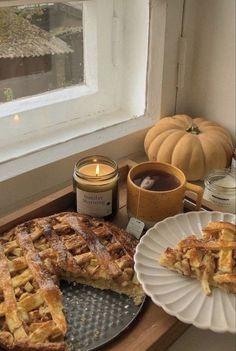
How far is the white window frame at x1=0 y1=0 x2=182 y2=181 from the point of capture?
78 centimetres

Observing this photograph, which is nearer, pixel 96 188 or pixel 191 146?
pixel 96 188

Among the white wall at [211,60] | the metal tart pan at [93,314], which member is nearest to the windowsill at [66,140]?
the white wall at [211,60]

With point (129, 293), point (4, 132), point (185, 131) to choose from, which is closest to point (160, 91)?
point (185, 131)

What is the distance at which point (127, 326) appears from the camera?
0.55m

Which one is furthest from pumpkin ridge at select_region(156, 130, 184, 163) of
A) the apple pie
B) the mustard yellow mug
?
the apple pie

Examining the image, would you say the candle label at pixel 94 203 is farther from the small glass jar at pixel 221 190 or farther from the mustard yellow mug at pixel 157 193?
the small glass jar at pixel 221 190

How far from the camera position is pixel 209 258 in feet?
1.88

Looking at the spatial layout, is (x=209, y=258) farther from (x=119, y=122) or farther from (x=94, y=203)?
(x=119, y=122)

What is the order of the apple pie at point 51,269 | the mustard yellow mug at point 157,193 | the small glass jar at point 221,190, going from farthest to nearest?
1. the small glass jar at point 221,190
2. the mustard yellow mug at point 157,193
3. the apple pie at point 51,269

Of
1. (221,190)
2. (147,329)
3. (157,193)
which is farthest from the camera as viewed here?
(221,190)

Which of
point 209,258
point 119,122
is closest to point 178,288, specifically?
point 209,258

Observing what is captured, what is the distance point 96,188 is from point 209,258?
20 cm

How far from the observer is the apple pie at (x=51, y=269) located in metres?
0.52

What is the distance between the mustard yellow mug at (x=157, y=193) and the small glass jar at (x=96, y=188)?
Answer: 3 cm
